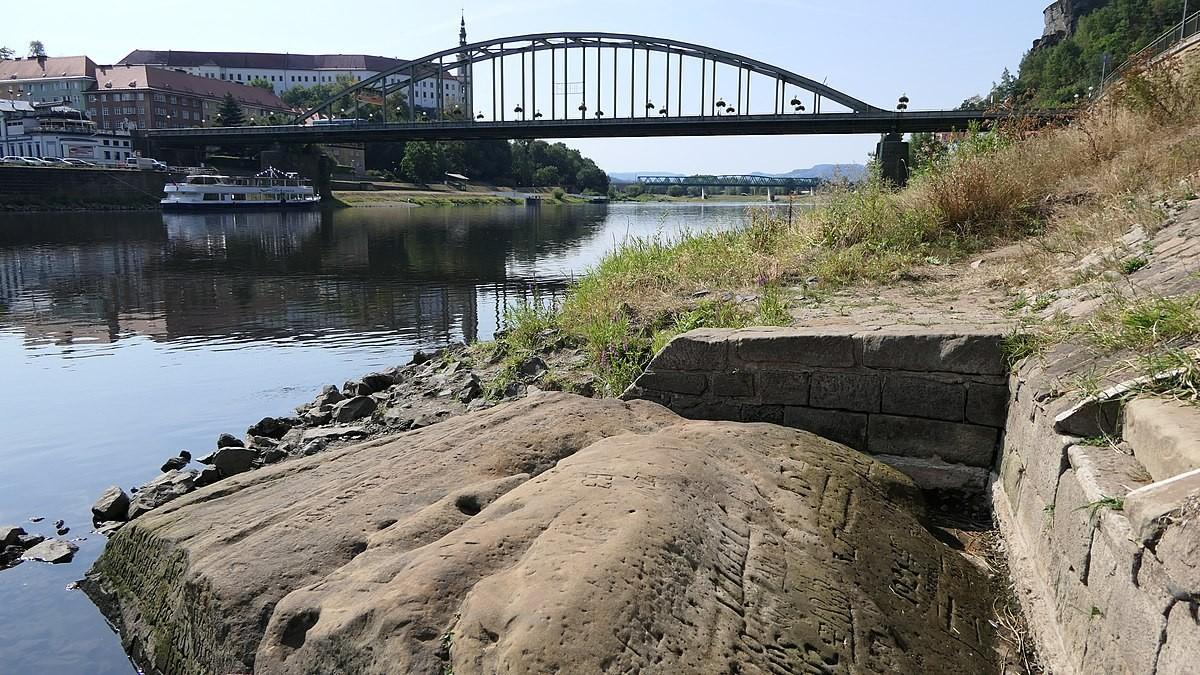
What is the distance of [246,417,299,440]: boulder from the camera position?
8.96 m

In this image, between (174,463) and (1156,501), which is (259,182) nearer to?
(174,463)

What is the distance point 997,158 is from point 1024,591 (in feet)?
25.9

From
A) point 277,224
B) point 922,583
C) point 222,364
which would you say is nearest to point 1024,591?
point 922,583

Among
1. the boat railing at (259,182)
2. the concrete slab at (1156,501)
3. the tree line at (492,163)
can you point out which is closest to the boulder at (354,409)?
the concrete slab at (1156,501)

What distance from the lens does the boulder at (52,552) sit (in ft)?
20.9

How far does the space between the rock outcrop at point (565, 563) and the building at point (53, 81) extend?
12977 centimetres

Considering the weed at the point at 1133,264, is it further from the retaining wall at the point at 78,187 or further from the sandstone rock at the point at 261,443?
the retaining wall at the point at 78,187

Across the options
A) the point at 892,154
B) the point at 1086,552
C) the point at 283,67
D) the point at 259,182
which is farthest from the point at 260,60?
the point at 1086,552

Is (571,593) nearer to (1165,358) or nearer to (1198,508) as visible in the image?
(1198,508)

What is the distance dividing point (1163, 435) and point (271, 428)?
8244 mm

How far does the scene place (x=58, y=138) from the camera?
270 feet

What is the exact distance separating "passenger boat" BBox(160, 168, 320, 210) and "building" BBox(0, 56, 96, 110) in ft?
208

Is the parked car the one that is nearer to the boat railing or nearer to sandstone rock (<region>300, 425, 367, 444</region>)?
the boat railing

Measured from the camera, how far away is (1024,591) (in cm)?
379
